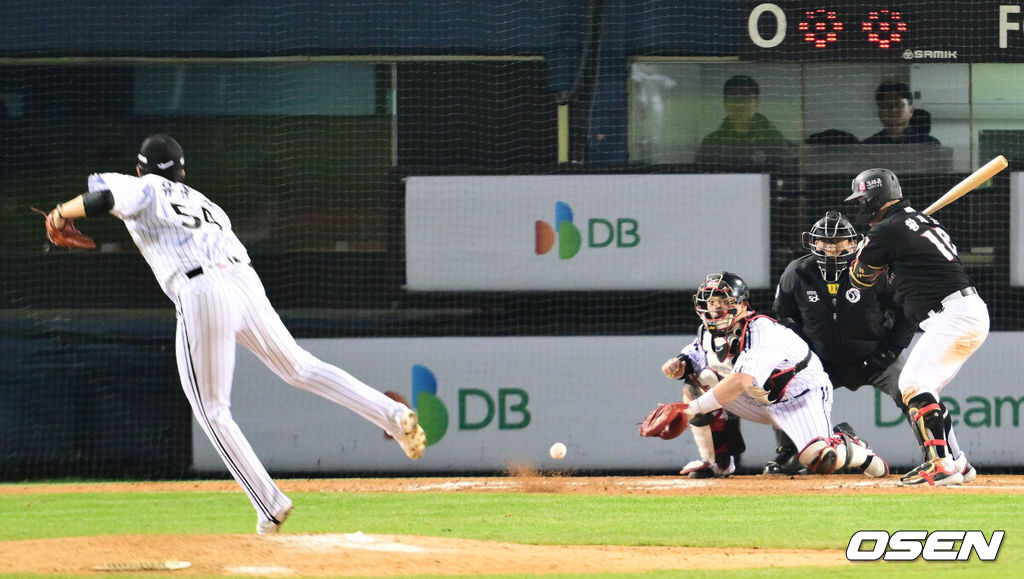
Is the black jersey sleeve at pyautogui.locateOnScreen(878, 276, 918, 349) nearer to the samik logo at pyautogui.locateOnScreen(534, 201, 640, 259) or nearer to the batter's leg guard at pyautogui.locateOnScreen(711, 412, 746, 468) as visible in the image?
the batter's leg guard at pyautogui.locateOnScreen(711, 412, 746, 468)

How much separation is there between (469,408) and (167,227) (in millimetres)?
4084

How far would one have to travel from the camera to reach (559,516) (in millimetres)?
7762

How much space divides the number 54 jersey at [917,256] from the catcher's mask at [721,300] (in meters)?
0.72

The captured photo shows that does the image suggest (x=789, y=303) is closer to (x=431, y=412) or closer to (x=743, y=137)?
(x=743, y=137)

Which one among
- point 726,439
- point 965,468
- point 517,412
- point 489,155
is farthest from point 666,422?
point 489,155

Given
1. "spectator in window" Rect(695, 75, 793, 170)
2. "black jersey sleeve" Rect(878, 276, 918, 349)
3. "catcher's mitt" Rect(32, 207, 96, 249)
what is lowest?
"black jersey sleeve" Rect(878, 276, 918, 349)

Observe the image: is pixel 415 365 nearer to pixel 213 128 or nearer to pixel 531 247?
pixel 531 247

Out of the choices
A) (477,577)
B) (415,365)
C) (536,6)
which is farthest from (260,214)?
(477,577)

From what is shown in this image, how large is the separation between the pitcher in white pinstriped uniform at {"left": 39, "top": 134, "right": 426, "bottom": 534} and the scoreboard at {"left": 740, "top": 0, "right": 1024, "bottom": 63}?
493cm

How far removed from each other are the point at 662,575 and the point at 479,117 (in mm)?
5529

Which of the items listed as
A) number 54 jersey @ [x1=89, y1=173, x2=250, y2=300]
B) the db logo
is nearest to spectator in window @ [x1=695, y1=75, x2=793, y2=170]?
the db logo

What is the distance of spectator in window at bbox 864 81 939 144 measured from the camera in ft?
34.5

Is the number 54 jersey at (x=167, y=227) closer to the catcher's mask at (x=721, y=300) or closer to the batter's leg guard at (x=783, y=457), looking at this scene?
the catcher's mask at (x=721, y=300)

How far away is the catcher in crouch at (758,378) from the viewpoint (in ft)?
28.2
